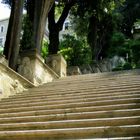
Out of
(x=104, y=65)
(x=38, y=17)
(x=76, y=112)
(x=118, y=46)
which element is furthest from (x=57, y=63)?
(x=104, y=65)

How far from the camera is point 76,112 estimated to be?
21.8 ft

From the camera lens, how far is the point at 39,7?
13297 millimetres

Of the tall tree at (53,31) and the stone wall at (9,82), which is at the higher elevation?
the tall tree at (53,31)

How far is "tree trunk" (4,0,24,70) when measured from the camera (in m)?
10.9

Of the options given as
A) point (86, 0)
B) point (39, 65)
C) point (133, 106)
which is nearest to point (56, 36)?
point (86, 0)

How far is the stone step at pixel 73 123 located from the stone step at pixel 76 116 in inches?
11.6

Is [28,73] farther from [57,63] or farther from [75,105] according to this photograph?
[75,105]

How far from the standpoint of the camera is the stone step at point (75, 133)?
5098 mm

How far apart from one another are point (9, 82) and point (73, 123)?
150 inches

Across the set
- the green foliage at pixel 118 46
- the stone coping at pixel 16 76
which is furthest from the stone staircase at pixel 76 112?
the green foliage at pixel 118 46

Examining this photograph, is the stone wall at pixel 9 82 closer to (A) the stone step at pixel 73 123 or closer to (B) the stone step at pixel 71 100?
(B) the stone step at pixel 71 100

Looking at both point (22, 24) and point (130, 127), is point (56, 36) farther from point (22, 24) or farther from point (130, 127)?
point (130, 127)

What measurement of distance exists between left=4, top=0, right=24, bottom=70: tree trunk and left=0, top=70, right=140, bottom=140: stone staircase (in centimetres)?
172

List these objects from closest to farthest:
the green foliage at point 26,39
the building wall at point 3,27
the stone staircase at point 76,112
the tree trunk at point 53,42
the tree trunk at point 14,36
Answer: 1. the stone staircase at point 76,112
2. the tree trunk at point 14,36
3. the green foliage at point 26,39
4. the tree trunk at point 53,42
5. the building wall at point 3,27
